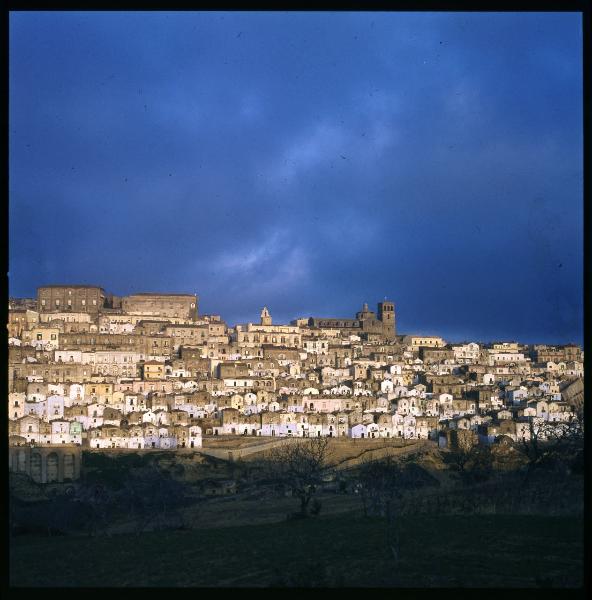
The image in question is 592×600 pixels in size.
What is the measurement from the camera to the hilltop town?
22422mm

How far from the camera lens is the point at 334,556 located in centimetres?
519

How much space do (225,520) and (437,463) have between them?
8.48m

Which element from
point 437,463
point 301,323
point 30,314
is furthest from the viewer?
point 301,323

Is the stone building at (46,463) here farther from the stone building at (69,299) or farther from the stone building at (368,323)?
the stone building at (368,323)

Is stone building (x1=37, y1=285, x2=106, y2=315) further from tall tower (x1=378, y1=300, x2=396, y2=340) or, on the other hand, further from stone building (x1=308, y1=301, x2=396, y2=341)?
tall tower (x1=378, y1=300, x2=396, y2=340)

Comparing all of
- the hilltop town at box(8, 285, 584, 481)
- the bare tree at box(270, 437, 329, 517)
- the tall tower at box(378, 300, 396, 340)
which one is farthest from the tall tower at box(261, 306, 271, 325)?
the bare tree at box(270, 437, 329, 517)

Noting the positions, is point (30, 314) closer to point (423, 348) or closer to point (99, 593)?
point (423, 348)

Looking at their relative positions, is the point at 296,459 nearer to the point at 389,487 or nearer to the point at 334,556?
the point at 389,487

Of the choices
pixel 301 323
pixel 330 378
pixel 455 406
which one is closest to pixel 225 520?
pixel 455 406

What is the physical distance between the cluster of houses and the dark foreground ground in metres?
8.94

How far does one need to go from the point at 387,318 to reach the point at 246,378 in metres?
16.5
